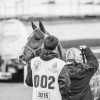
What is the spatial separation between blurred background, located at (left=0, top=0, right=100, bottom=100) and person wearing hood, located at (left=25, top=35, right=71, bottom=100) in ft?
28.1

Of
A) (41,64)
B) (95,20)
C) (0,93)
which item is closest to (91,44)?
(0,93)

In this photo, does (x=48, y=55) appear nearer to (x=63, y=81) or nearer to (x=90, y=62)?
(x=63, y=81)

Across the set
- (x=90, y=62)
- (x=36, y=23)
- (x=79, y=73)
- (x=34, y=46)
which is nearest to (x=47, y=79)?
(x=79, y=73)

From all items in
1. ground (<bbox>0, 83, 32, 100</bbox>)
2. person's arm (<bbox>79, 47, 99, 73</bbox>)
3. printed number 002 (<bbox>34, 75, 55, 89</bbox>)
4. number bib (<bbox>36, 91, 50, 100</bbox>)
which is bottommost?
ground (<bbox>0, 83, 32, 100</bbox>)

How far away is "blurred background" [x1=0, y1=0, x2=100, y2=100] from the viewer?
672 inches

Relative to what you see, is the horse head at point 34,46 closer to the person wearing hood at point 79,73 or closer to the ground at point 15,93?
the person wearing hood at point 79,73

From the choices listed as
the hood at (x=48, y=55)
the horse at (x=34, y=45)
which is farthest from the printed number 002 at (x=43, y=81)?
the horse at (x=34, y=45)

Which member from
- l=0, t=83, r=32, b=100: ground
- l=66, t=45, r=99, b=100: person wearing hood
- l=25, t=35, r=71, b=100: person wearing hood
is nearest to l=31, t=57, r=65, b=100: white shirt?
l=25, t=35, r=71, b=100: person wearing hood

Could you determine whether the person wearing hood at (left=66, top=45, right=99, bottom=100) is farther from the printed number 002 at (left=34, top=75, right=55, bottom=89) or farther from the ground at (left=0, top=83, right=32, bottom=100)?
the ground at (left=0, top=83, right=32, bottom=100)

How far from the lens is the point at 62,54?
6250 millimetres

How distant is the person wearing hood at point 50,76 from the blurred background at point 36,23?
8574 mm

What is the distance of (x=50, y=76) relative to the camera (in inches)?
205

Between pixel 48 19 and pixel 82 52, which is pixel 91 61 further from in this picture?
pixel 48 19

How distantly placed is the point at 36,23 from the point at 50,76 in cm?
1644
